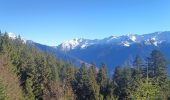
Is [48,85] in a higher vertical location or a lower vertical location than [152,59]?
lower

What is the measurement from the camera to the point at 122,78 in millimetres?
101438

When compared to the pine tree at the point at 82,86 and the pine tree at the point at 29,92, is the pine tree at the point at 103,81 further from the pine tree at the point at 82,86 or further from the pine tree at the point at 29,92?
the pine tree at the point at 29,92

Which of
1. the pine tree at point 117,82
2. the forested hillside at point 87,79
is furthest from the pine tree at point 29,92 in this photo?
the pine tree at point 117,82

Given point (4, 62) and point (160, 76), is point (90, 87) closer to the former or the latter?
point (160, 76)

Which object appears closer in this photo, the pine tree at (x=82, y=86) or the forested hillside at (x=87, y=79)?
the forested hillside at (x=87, y=79)

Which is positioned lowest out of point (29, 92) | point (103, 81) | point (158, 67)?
point (29, 92)

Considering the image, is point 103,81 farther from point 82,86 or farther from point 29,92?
point 29,92

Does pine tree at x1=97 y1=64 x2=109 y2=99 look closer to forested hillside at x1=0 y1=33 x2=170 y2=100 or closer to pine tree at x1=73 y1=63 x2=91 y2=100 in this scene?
forested hillside at x1=0 y1=33 x2=170 y2=100

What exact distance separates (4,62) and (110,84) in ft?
98.2

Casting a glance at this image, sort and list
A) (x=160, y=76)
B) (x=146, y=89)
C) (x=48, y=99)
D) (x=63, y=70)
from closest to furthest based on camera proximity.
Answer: (x=146, y=89)
(x=48, y=99)
(x=160, y=76)
(x=63, y=70)

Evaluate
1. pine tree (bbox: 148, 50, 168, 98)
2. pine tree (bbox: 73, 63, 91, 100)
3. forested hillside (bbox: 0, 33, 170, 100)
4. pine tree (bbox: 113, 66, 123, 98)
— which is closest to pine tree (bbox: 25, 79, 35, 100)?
forested hillside (bbox: 0, 33, 170, 100)

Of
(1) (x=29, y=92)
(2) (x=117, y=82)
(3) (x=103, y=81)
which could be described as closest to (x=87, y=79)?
(3) (x=103, y=81)

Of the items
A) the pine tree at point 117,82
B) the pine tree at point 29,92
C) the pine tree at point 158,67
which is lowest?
the pine tree at point 29,92

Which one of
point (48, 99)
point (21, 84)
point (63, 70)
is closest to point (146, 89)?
point (48, 99)
